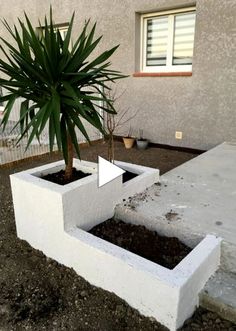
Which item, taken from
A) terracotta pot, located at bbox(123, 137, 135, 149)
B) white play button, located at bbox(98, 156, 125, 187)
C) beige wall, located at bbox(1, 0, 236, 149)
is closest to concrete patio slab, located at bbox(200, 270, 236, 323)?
white play button, located at bbox(98, 156, 125, 187)

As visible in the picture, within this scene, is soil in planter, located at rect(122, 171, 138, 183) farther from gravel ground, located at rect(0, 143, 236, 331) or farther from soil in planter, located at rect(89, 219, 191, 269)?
gravel ground, located at rect(0, 143, 236, 331)

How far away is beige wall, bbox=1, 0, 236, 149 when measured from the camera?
4461 mm

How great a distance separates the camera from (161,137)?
5566 millimetres

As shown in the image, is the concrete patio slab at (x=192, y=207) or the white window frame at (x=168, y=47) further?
the white window frame at (x=168, y=47)

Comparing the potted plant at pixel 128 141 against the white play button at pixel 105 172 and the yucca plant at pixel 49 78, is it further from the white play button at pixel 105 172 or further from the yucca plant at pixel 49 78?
the yucca plant at pixel 49 78

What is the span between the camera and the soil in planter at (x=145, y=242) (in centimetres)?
197

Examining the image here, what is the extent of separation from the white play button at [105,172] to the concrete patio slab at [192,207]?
30 cm

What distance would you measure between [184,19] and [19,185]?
425 cm

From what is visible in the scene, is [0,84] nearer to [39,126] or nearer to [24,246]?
[39,126]

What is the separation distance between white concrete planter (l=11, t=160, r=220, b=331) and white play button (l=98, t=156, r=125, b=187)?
5 centimetres

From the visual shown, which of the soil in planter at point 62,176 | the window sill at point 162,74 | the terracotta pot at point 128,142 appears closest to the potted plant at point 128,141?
the terracotta pot at point 128,142

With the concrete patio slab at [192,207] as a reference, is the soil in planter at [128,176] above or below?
above

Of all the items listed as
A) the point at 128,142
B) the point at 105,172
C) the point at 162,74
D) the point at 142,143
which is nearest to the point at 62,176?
the point at 105,172

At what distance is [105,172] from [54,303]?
107cm
